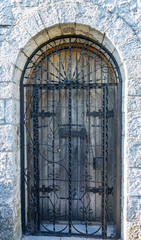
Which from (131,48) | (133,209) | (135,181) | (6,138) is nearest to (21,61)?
(6,138)

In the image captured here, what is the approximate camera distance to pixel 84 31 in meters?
2.64

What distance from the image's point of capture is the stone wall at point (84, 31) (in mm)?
2436

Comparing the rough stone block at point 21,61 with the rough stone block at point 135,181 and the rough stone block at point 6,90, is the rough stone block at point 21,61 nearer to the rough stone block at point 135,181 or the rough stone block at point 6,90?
the rough stone block at point 6,90

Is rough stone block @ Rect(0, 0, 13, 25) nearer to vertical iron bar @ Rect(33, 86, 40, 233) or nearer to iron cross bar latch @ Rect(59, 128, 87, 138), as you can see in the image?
vertical iron bar @ Rect(33, 86, 40, 233)

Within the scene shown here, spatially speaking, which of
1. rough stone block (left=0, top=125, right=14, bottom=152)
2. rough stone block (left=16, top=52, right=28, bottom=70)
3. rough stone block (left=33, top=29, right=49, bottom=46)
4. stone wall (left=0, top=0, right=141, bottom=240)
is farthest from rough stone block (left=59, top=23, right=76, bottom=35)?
rough stone block (left=0, top=125, right=14, bottom=152)

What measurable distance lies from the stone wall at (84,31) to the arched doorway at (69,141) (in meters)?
0.22

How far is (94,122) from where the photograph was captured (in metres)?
2.93

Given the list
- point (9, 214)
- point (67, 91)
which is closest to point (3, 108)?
point (67, 91)

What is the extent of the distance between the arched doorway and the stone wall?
22 centimetres

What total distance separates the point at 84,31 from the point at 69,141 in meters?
1.46

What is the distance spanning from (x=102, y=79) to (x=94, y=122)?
0.62 meters

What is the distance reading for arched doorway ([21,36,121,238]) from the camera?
9.07 ft

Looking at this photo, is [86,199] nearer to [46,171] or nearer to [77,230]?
[77,230]

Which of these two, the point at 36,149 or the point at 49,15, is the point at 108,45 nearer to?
the point at 49,15
